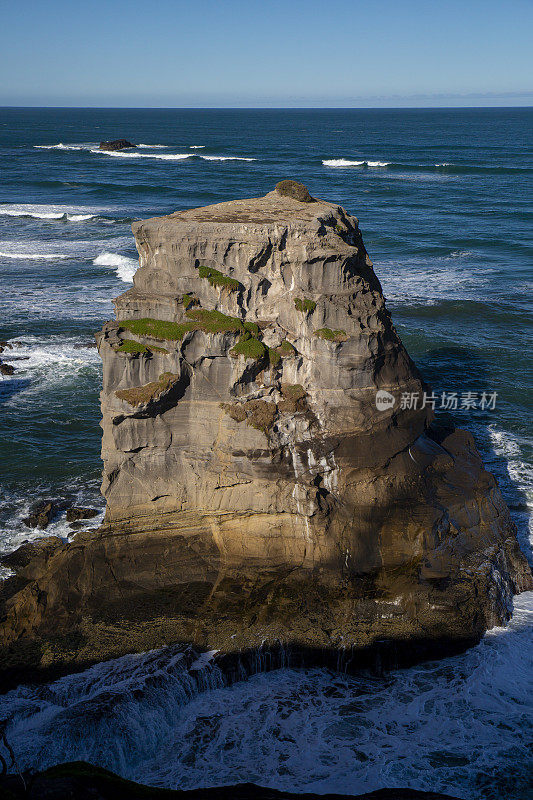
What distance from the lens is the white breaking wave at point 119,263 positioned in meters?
44.5

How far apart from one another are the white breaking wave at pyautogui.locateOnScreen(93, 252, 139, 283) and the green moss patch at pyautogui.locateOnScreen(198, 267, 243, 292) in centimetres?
2796

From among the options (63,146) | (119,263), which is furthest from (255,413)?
(63,146)

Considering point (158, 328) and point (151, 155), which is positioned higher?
point (151, 155)

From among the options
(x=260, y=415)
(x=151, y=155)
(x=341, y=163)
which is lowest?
(x=260, y=415)

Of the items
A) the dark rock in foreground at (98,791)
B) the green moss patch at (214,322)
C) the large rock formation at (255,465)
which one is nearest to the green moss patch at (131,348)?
the large rock formation at (255,465)

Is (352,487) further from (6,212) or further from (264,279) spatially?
(6,212)

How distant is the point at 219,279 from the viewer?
16.7m

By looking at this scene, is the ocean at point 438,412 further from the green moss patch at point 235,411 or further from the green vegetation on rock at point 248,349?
the green vegetation on rock at point 248,349

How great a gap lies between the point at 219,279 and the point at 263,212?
264cm

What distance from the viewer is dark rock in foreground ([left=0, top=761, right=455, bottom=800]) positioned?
9109mm

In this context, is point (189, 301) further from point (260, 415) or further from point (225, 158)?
point (225, 158)

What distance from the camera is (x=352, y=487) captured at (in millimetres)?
17141

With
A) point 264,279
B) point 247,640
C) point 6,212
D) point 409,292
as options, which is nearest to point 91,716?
point 247,640

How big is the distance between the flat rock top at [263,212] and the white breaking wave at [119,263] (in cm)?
2579
